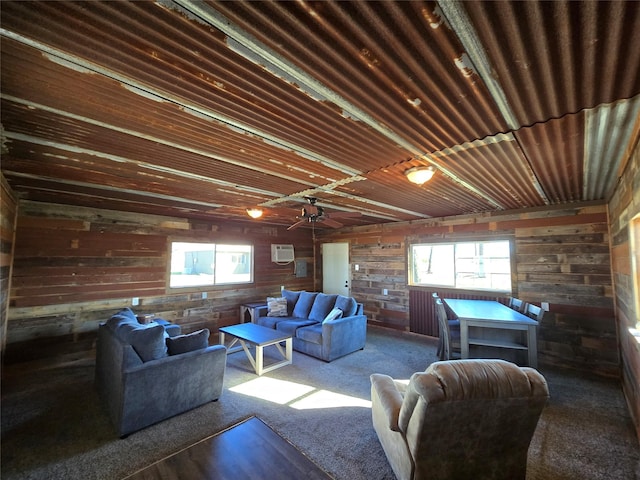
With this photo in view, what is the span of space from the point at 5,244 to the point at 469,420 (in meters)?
5.21

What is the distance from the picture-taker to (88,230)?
4.40m

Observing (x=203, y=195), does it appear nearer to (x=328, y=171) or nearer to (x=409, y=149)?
(x=328, y=171)

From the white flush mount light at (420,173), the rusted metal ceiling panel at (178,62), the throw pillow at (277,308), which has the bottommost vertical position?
the throw pillow at (277,308)

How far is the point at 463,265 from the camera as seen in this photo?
521cm

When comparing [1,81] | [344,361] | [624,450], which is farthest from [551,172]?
[1,81]

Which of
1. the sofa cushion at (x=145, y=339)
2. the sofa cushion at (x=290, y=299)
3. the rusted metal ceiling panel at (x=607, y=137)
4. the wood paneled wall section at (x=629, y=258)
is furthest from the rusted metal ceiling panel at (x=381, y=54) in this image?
the sofa cushion at (x=290, y=299)

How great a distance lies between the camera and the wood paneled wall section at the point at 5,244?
10.00ft

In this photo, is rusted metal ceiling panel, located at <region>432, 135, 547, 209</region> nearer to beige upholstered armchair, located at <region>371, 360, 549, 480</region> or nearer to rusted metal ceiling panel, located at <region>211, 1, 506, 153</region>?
rusted metal ceiling panel, located at <region>211, 1, 506, 153</region>

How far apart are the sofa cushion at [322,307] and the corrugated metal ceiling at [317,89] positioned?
2.92 m

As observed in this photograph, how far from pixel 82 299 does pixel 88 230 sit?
3.69ft

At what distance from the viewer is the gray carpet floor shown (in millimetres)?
2076

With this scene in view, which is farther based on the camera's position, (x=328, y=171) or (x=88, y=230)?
(x=88, y=230)

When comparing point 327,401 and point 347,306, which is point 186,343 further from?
point 347,306

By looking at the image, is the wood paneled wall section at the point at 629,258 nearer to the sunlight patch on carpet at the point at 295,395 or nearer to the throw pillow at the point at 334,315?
the sunlight patch on carpet at the point at 295,395
